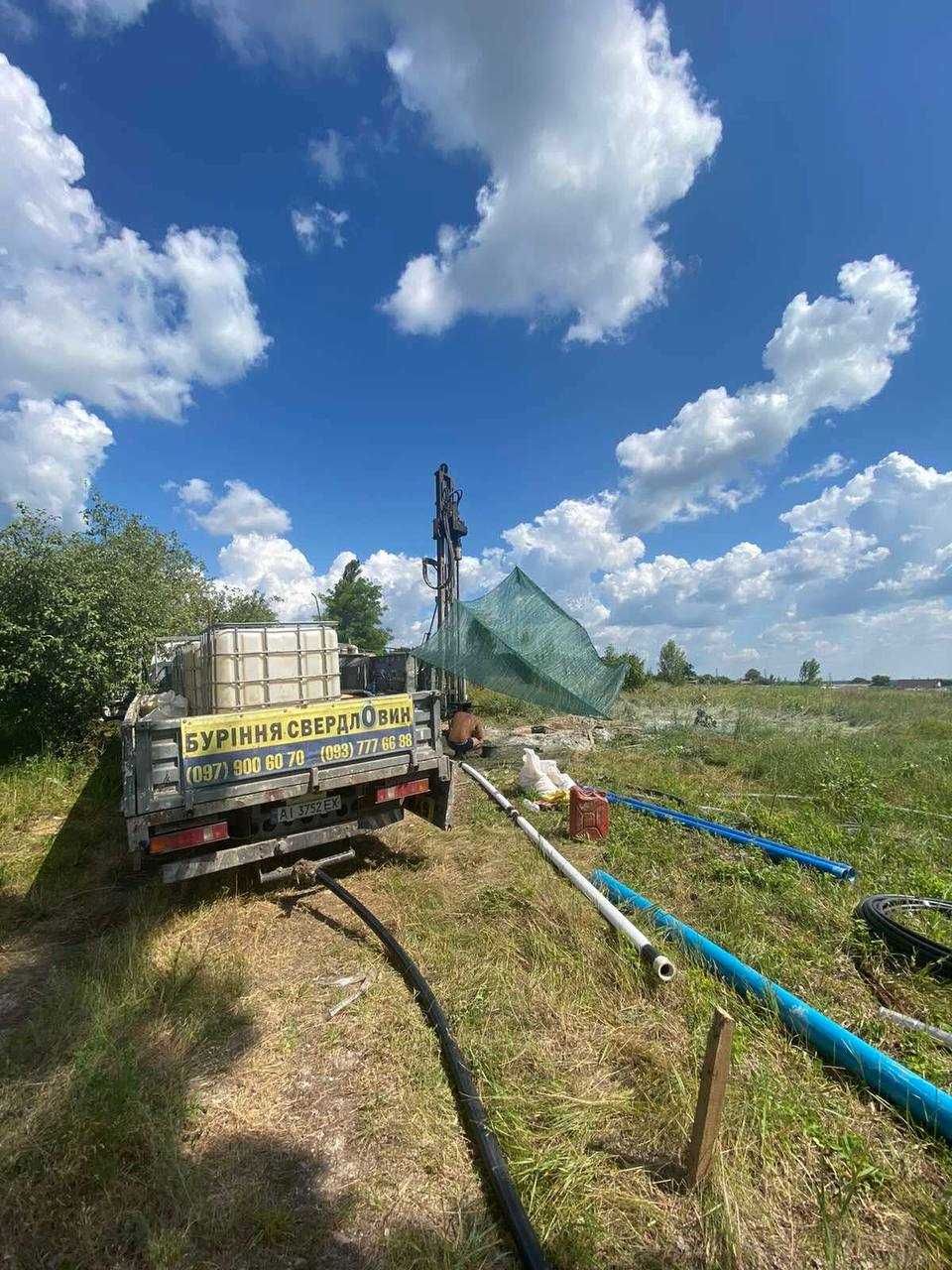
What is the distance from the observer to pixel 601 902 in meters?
3.89

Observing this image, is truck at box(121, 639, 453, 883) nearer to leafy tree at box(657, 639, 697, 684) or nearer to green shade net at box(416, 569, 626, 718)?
green shade net at box(416, 569, 626, 718)

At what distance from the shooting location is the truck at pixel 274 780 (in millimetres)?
3582

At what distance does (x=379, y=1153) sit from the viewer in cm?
224

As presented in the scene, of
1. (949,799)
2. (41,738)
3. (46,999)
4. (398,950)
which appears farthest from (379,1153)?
(41,738)

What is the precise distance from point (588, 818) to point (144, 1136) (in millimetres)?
4361

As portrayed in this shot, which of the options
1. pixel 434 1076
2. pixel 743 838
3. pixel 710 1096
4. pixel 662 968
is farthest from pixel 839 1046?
pixel 743 838

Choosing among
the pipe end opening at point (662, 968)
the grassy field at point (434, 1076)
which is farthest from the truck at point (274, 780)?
the pipe end opening at point (662, 968)

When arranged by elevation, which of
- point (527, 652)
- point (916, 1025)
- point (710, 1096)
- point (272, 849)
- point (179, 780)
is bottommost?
point (916, 1025)

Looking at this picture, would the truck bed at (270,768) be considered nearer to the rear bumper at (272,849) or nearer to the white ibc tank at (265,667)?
the rear bumper at (272,849)

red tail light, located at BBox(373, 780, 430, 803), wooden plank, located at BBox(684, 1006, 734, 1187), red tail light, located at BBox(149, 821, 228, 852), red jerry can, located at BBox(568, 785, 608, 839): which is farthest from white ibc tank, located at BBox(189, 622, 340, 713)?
wooden plank, located at BBox(684, 1006, 734, 1187)

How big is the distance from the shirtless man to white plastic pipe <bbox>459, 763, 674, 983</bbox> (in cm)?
314

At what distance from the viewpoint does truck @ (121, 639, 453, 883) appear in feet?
11.8

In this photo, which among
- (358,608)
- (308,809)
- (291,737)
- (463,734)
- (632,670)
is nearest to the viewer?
(291,737)

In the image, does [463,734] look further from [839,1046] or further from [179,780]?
[839,1046]
